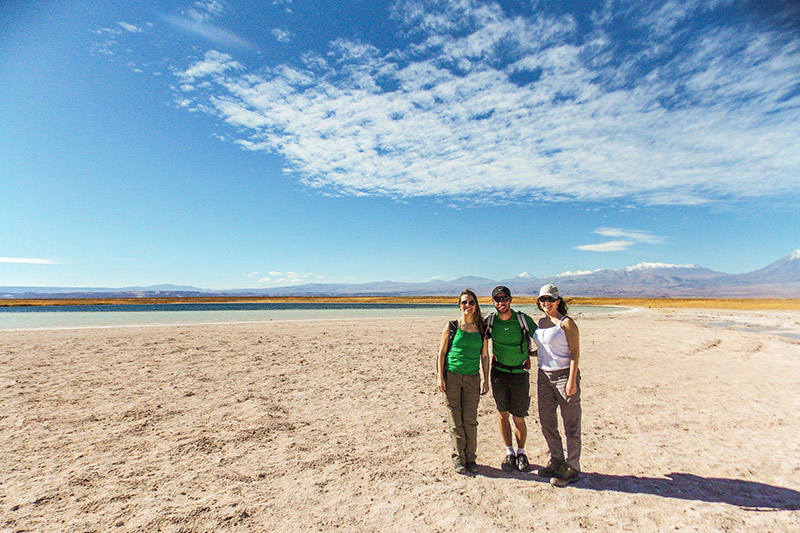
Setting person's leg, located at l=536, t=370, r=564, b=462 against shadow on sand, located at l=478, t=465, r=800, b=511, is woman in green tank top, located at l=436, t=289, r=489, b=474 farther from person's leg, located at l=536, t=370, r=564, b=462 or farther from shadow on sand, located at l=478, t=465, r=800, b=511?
person's leg, located at l=536, t=370, r=564, b=462

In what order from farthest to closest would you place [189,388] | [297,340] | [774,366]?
1. [297,340]
2. [774,366]
3. [189,388]

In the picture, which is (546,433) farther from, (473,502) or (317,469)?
(317,469)

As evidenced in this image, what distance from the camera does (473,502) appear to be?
4.37 m

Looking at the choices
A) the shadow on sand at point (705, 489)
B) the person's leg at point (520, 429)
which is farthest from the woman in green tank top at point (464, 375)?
the shadow on sand at point (705, 489)

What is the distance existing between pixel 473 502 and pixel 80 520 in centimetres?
437

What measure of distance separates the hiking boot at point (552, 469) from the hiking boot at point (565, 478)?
60 millimetres

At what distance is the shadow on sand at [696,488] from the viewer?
14.4 feet

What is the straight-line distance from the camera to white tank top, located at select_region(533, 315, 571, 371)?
4684mm

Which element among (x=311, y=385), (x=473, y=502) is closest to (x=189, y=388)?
(x=311, y=385)

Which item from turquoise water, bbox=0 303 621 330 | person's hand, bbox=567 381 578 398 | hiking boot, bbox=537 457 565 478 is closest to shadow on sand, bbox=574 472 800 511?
hiking boot, bbox=537 457 565 478

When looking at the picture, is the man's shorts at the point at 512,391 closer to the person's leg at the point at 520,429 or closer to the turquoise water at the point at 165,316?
the person's leg at the point at 520,429

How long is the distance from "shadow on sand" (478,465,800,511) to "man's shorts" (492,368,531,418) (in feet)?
2.94

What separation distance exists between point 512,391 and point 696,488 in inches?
101

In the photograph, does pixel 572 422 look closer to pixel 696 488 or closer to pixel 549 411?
pixel 549 411
